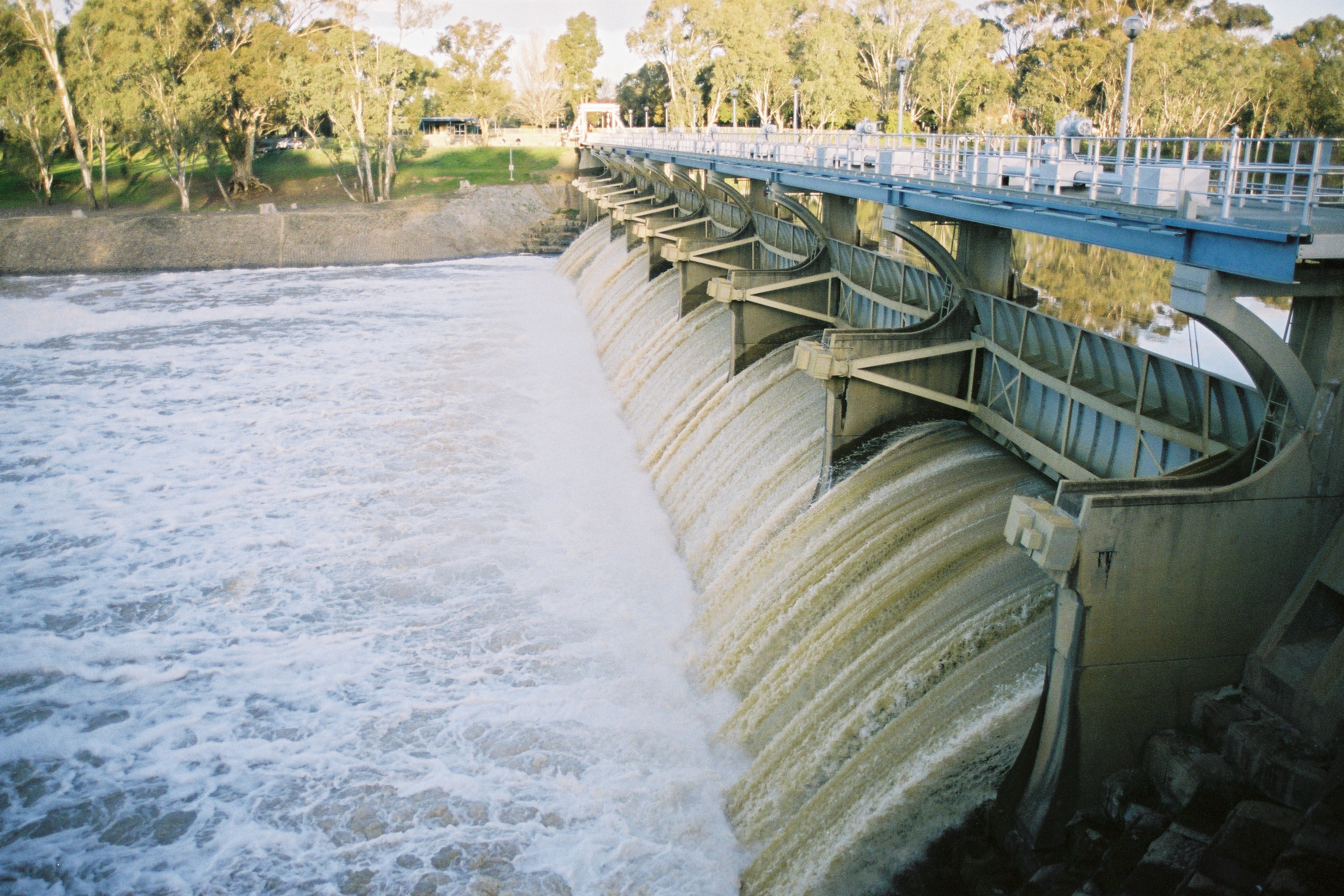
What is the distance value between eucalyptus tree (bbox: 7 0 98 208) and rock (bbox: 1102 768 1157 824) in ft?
195

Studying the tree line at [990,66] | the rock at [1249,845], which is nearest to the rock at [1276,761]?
the rock at [1249,845]

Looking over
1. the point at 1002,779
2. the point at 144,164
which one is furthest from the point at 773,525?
the point at 144,164

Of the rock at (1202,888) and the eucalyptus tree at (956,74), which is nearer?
the rock at (1202,888)

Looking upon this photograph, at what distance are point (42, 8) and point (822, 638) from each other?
6140 centimetres

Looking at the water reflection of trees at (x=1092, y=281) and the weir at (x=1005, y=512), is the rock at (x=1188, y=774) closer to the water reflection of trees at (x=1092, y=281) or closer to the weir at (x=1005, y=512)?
the weir at (x=1005, y=512)

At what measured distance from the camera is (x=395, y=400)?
84.2 feet

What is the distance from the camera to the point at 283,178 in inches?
2544

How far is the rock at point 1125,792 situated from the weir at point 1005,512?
0.12m

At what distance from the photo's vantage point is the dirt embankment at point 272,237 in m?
47.7

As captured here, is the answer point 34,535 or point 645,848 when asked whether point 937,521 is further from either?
point 34,535

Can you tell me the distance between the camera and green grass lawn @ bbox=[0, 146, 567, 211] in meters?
60.0

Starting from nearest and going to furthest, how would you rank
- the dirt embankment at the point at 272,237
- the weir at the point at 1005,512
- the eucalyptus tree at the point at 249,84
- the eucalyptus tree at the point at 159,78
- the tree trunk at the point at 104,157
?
the weir at the point at 1005,512
the dirt embankment at the point at 272,237
the eucalyptus tree at the point at 159,78
the tree trunk at the point at 104,157
the eucalyptus tree at the point at 249,84

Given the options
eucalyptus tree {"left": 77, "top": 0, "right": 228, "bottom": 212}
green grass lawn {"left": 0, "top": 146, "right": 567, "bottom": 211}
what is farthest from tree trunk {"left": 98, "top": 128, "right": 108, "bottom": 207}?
eucalyptus tree {"left": 77, "top": 0, "right": 228, "bottom": 212}

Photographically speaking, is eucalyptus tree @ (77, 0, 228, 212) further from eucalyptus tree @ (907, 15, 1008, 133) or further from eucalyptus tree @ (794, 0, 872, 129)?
eucalyptus tree @ (907, 15, 1008, 133)
